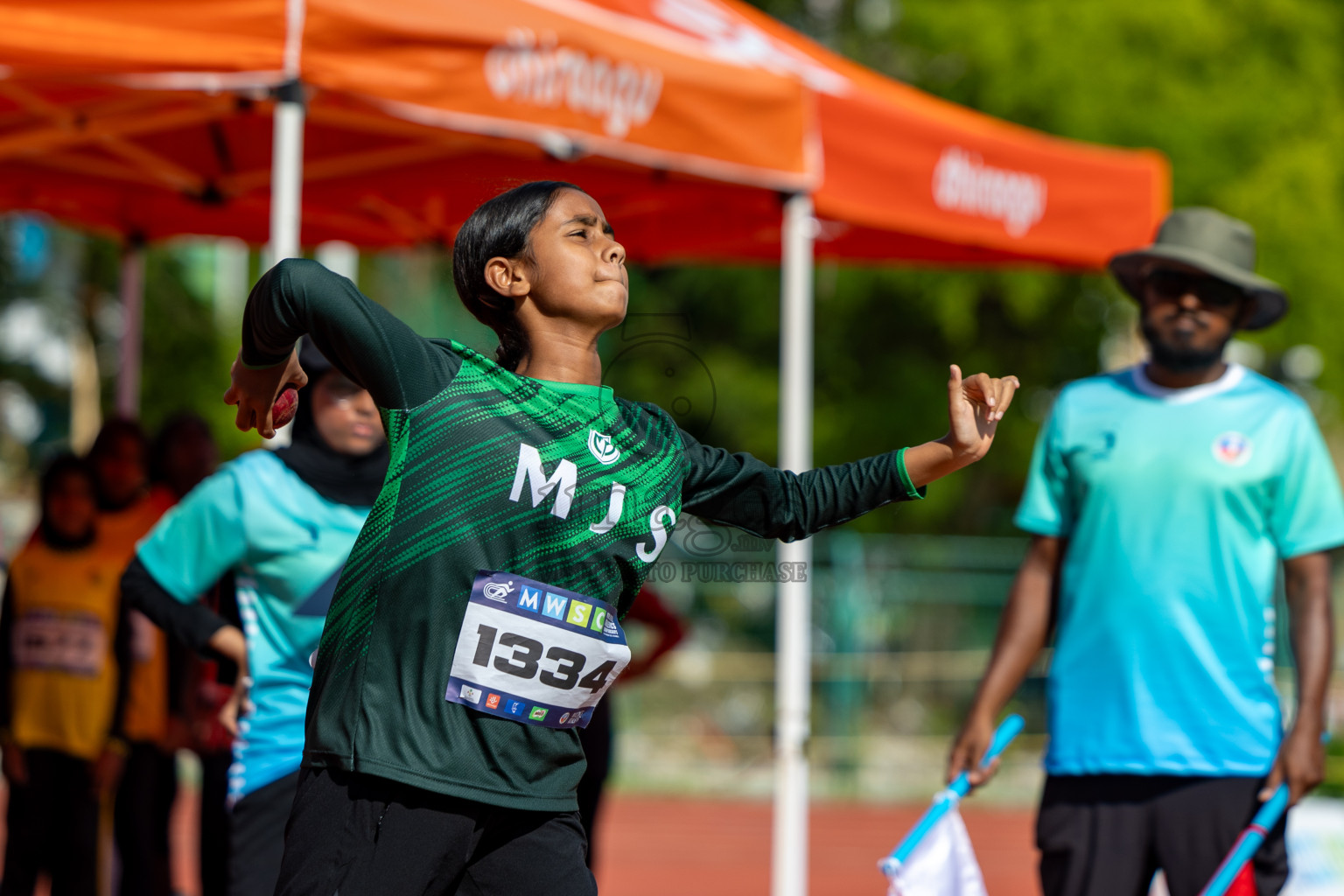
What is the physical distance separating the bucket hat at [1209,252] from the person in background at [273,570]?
1.99 meters

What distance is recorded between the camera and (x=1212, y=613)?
12.8 feet

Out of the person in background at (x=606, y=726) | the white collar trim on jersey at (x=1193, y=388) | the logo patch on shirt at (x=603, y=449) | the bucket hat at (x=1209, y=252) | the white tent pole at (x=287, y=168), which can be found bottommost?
the person in background at (x=606, y=726)

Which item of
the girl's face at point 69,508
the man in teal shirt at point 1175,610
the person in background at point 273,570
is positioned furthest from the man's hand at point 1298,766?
the girl's face at point 69,508

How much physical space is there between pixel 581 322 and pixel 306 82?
2091mm

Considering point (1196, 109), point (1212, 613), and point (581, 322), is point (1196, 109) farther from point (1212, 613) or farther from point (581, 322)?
point (581, 322)

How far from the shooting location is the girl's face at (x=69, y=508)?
19.3 ft

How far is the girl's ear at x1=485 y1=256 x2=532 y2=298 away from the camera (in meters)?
2.51

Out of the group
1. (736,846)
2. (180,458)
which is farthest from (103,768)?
(736,846)

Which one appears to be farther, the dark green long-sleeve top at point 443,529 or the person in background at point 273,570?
the person in background at point 273,570

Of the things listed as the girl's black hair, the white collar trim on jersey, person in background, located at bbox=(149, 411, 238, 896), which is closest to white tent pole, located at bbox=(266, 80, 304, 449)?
person in background, located at bbox=(149, 411, 238, 896)

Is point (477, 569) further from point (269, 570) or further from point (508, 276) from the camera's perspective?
point (269, 570)

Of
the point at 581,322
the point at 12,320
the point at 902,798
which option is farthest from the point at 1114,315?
the point at 581,322

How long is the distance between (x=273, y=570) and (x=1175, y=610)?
212 centimetres

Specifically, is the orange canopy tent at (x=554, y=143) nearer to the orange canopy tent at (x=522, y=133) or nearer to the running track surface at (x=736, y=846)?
the orange canopy tent at (x=522, y=133)
